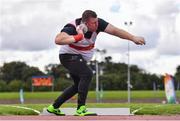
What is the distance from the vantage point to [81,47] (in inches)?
338

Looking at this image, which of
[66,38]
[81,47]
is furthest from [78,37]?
[81,47]

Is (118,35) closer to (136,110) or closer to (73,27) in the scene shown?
(73,27)

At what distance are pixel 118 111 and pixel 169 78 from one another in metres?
23.3

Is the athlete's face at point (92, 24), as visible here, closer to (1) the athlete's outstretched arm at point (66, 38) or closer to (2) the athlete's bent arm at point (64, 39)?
(1) the athlete's outstretched arm at point (66, 38)

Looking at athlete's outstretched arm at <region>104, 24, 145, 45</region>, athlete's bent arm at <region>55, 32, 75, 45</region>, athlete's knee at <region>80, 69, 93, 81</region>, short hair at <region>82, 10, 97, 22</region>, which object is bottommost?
athlete's knee at <region>80, 69, 93, 81</region>

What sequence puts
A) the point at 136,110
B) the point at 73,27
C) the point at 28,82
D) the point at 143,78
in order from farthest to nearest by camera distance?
the point at 143,78, the point at 28,82, the point at 136,110, the point at 73,27

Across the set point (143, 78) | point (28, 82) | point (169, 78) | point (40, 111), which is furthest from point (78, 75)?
point (143, 78)

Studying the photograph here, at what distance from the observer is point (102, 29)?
8.75m

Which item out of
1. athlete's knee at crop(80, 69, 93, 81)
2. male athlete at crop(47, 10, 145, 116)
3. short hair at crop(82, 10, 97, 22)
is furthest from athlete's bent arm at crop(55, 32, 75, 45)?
athlete's knee at crop(80, 69, 93, 81)

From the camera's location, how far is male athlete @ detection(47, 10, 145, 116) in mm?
8375

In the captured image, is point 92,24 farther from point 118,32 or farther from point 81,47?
point 118,32

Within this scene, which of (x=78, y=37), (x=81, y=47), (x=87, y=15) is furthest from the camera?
(x=81, y=47)

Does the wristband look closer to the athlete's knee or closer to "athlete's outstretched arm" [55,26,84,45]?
"athlete's outstretched arm" [55,26,84,45]

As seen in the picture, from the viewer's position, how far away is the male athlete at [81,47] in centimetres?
838
